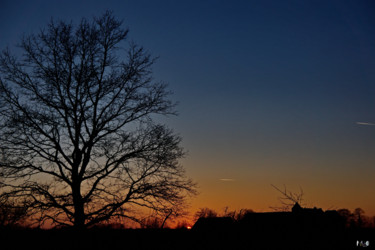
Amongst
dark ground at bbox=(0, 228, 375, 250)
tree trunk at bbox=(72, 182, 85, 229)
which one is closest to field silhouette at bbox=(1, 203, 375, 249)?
dark ground at bbox=(0, 228, 375, 250)

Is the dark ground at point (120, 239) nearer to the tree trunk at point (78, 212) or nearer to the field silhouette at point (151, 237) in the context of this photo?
the field silhouette at point (151, 237)

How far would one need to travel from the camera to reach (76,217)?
11.1 m

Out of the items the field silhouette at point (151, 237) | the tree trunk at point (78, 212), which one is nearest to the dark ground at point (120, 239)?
the field silhouette at point (151, 237)

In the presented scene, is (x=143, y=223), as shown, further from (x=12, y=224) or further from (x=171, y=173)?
(x=12, y=224)

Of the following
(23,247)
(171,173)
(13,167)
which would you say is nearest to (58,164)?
(13,167)

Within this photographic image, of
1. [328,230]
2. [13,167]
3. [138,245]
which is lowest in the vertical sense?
[138,245]

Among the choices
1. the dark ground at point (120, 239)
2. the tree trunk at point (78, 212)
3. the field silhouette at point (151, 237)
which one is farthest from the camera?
the tree trunk at point (78, 212)

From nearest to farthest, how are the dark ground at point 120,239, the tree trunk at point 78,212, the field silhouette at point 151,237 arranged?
the field silhouette at point 151,237
the dark ground at point 120,239
the tree trunk at point 78,212

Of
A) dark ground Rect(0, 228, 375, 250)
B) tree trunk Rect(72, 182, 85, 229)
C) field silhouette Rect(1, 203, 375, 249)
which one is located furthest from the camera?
tree trunk Rect(72, 182, 85, 229)

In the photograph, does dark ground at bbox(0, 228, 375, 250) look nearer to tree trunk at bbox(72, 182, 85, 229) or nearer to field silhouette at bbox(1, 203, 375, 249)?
field silhouette at bbox(1, 203, 375, 249)

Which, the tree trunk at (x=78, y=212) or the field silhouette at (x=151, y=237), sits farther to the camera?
the tree trunk at (x=78, y=212)

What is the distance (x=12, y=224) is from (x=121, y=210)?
143 inches

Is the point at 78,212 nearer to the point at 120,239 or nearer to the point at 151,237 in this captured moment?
the point at 120,239

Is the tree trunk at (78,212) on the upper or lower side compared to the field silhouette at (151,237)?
upper
